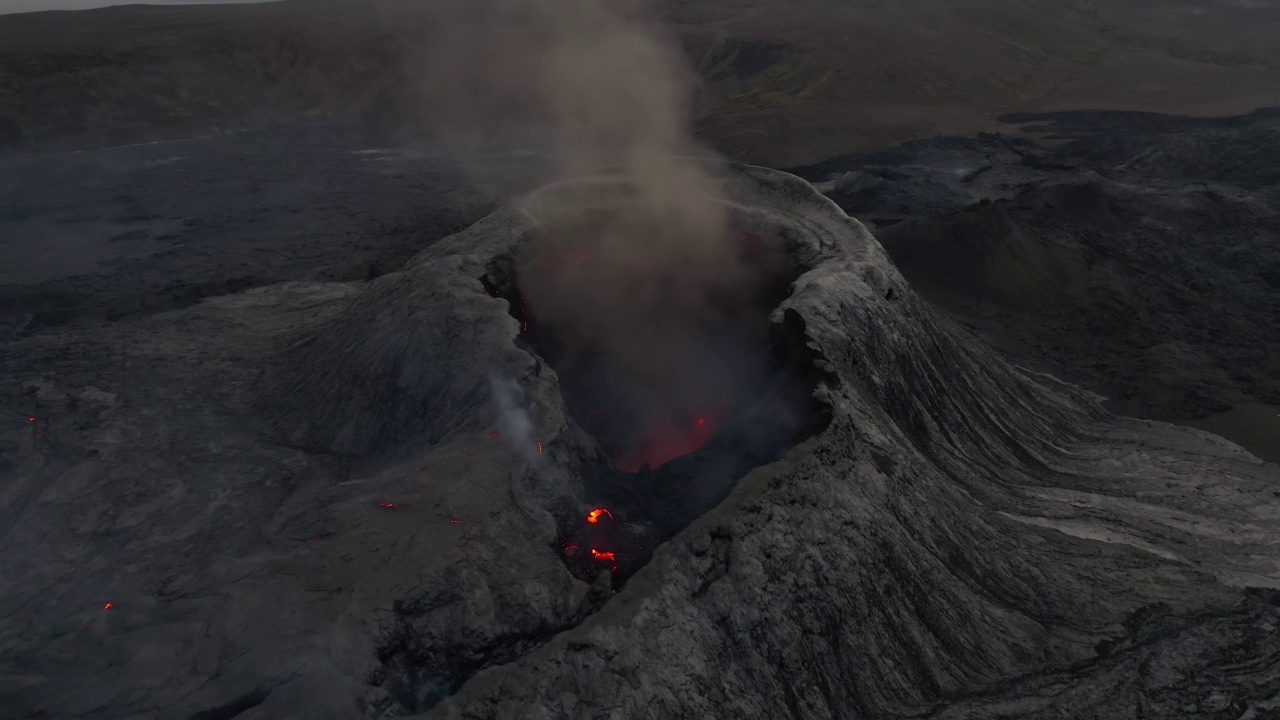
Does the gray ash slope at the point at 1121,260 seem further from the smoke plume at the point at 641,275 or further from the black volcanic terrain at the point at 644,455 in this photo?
the smoke plume at the point at 641,275

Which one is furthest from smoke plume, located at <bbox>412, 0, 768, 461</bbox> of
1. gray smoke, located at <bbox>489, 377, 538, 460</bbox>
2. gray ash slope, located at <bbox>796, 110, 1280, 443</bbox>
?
gray ash slope, located at <bbox>796, 110, 1280, 443</bbox>

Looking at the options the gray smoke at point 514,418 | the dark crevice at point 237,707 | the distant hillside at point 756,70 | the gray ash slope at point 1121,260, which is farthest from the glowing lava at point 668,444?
the distant hillside at point 756,70

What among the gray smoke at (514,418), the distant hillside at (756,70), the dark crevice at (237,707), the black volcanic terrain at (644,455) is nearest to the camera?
the dark crevice at (237,707)

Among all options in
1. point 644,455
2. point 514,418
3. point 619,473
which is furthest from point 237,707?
point 644,455

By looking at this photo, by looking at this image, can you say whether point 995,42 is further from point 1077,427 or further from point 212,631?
point 212,631

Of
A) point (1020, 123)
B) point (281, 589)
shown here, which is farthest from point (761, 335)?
point (1020, 123)
